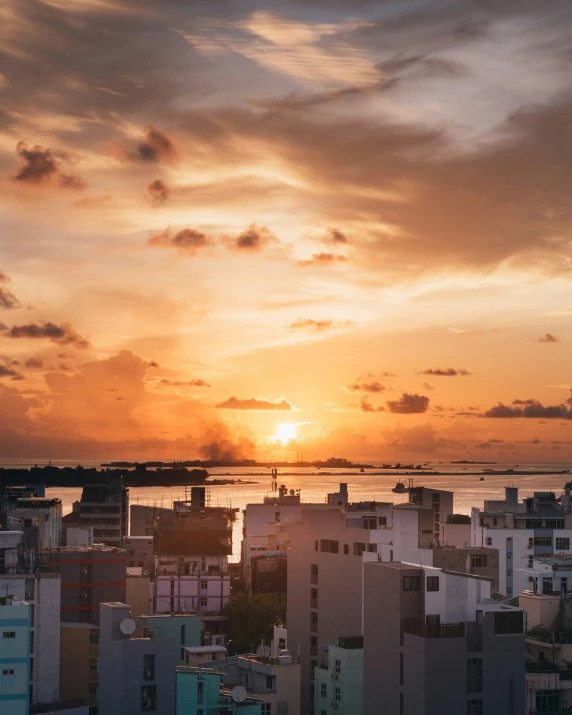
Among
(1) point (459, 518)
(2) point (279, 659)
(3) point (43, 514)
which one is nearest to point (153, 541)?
(3) point (43, 514)

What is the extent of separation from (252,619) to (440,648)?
88.8 feet

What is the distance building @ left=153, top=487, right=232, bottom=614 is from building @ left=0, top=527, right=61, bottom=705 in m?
22.5

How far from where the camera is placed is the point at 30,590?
37031 millimetres

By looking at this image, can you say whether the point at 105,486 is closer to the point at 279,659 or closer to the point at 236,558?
the point at 236,558

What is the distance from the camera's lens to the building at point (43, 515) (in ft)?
193

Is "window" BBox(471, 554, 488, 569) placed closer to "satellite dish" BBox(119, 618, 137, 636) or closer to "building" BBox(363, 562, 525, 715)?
"building" BBox(363, 562, 525, 715)

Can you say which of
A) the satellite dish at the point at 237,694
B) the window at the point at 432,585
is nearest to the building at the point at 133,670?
the satellite dish at the point at 237,694

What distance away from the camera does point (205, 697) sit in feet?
111

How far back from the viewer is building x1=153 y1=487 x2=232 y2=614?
6047cm

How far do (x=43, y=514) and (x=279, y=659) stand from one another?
87.6ft

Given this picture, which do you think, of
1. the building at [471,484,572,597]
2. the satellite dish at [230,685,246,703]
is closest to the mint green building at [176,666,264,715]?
the satellite dish at [230,685,246,703]

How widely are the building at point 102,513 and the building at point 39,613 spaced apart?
42923 mm

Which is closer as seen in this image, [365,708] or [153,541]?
[365,708]

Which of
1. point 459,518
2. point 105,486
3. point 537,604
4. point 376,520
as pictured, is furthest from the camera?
point 105,486
